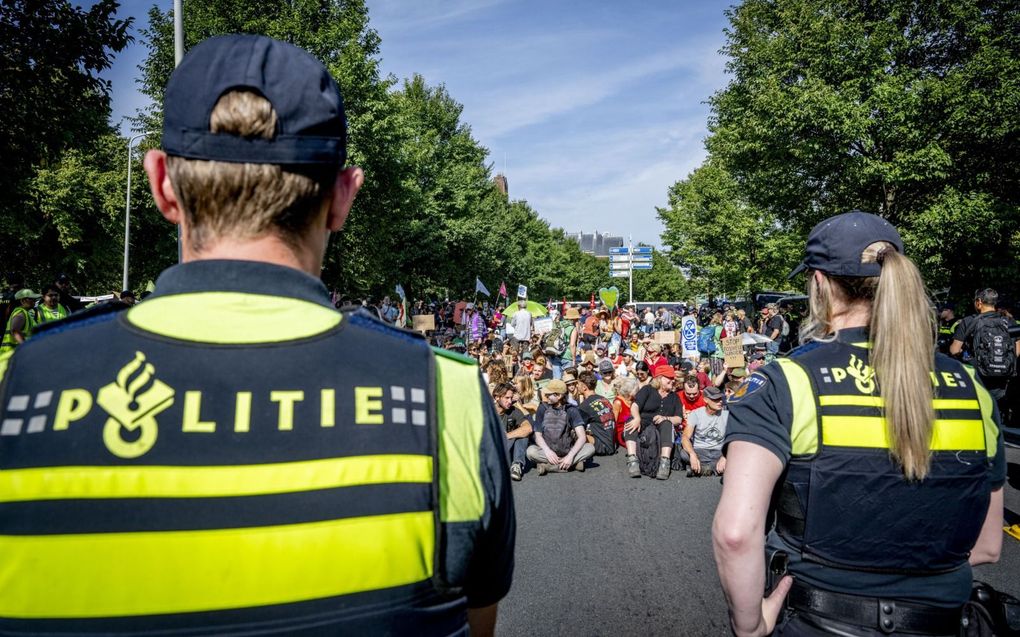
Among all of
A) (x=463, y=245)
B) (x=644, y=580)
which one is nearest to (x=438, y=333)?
(x=463, y=245)

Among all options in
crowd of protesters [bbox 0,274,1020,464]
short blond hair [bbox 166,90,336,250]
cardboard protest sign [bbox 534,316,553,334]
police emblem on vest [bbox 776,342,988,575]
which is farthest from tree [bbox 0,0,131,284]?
cardboard protest sign [bbox 534,316,553,334]

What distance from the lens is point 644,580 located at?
5.28m

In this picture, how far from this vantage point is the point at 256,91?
3.47 ft

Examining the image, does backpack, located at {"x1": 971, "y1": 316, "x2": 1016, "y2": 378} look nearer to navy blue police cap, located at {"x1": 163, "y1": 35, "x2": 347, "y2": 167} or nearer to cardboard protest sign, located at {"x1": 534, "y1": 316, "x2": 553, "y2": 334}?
navy blue police cap, located at {"x1": 163, "y1": 35, "x2": 347, "y2": 167}

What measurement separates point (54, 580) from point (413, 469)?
0.48 meters

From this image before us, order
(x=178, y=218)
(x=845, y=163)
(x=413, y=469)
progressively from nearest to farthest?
(x=413, y=469) → (x=178, y=218) → (x=845, y=163)

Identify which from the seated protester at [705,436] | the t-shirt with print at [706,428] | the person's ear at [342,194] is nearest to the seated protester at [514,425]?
the seated protester at [705,436]

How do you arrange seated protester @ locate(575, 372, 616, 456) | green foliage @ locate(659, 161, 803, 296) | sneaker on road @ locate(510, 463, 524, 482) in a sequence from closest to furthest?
sneaker on road @ locate(510, 463, 524, 482), seated protester @ locate(575, 372, 616, 456), green foliage @ locate(659, 161, 803, 296)

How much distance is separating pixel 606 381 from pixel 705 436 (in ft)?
9.29

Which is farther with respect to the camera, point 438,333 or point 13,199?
point 438,333

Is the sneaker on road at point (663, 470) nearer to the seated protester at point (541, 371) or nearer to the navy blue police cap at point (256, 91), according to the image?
the seated protester at point (541, 371)

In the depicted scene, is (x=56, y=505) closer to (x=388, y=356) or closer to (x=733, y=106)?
(x=388, y=356)

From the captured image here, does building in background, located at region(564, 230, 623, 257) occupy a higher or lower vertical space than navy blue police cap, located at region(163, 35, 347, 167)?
higher

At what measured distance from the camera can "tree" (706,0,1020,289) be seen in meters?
17.5
